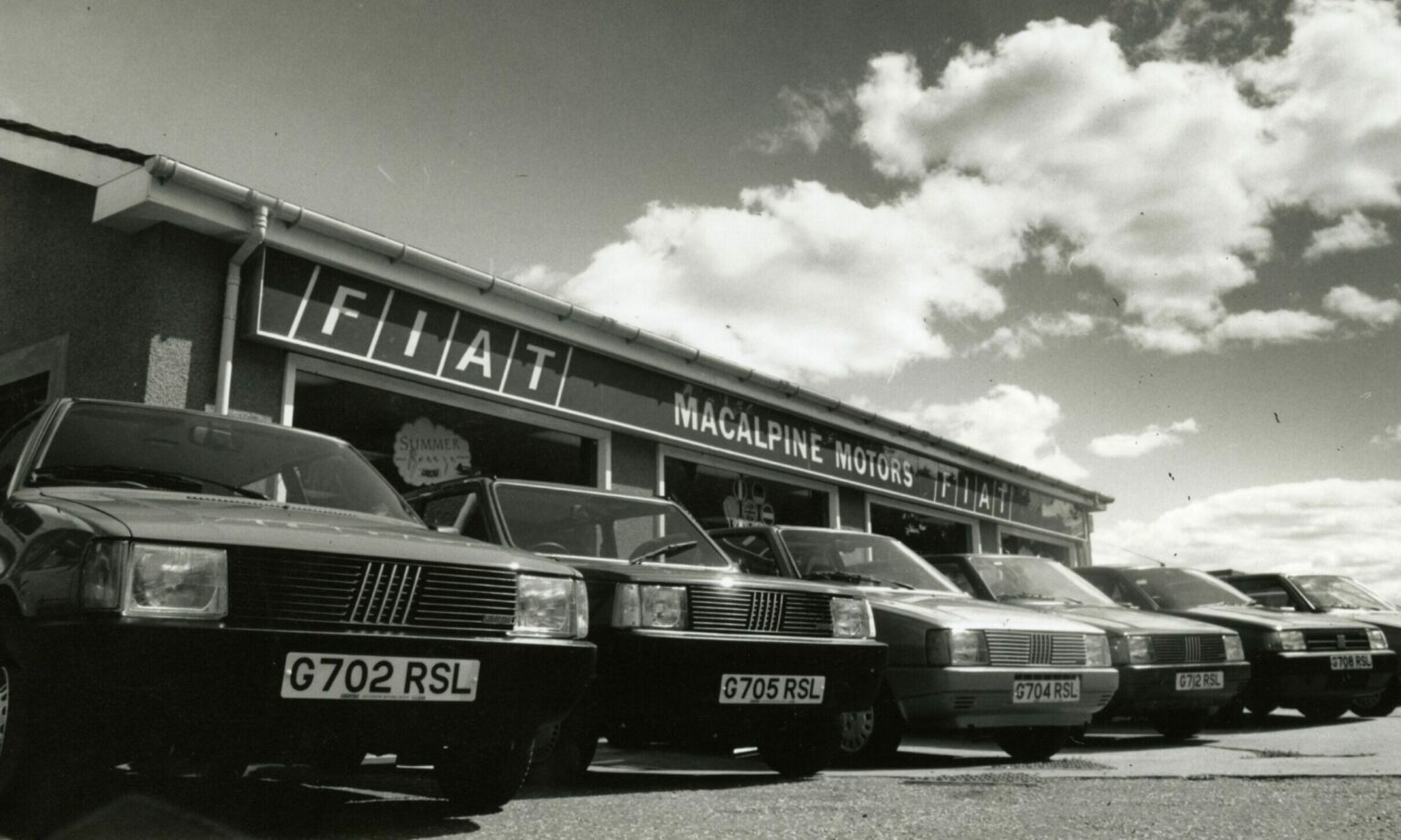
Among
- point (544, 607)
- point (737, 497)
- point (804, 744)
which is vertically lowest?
point (804, 744)

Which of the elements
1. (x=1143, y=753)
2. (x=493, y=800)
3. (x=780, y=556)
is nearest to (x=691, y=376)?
(x=780, y=556)

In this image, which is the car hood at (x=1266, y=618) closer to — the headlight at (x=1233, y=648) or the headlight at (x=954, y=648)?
the headlight at (x=1233, y=648)

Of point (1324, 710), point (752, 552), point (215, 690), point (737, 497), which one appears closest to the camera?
point (215, 690)

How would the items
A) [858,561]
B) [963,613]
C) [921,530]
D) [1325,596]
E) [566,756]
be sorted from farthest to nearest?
1. [921,530]
2. [1325,596]
3. [858,561]
4. [963,613]
5. [566,756]

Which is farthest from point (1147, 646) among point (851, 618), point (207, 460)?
point (207, 460)

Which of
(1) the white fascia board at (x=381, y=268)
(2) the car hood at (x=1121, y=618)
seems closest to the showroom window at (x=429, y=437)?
(1) the white fascia board at (x=381, y=268)

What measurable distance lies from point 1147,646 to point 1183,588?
2.81 metres

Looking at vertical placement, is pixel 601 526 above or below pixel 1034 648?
above

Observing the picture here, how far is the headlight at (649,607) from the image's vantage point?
4797 mm

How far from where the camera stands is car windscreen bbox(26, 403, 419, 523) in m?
4.07

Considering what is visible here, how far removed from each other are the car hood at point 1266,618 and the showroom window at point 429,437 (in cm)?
551

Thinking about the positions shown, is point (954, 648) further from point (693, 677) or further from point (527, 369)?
point (527, 369)

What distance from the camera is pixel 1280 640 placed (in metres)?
9.00

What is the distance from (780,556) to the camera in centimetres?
692
